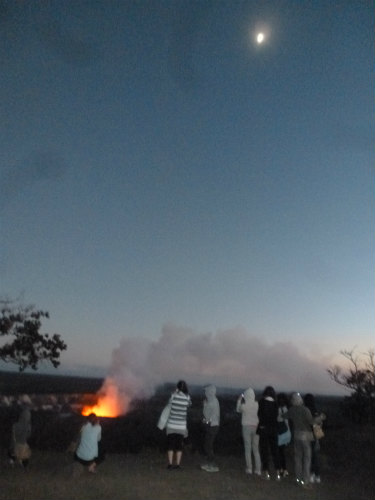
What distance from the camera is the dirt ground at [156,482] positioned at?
7664mm

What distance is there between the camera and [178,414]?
31.6 ft

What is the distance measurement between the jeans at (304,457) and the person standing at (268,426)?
48 cm

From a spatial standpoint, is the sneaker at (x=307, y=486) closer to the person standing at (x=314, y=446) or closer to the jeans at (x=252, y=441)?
the person standing at (x=314, y=446)

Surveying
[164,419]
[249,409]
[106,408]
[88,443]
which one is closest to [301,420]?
[249,409]

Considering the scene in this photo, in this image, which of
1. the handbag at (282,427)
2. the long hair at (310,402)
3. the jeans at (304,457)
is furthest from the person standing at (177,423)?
the long hair at (310,402)

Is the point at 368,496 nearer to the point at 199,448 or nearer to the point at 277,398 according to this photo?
the point at 277,398

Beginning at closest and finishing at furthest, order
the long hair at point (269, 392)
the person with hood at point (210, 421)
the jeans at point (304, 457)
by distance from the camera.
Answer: the jeans at point (304, 457), the long hair at point (269, 392), the person with hood at point (210, 421)

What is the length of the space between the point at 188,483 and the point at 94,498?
6.78 ft

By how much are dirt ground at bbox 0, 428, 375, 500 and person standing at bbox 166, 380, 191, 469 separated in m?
0.40

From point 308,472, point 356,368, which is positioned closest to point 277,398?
point 308,472

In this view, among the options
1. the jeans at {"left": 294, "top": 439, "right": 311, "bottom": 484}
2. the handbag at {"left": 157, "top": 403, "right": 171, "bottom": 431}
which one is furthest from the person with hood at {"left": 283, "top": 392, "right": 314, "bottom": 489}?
the handbag at {"left": 157, "top": 403, "right": 171, "bottom": 431}

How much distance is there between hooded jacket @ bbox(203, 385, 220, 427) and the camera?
32.8 ft

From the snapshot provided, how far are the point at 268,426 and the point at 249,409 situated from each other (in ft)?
1.77

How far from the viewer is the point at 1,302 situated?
19.3m
